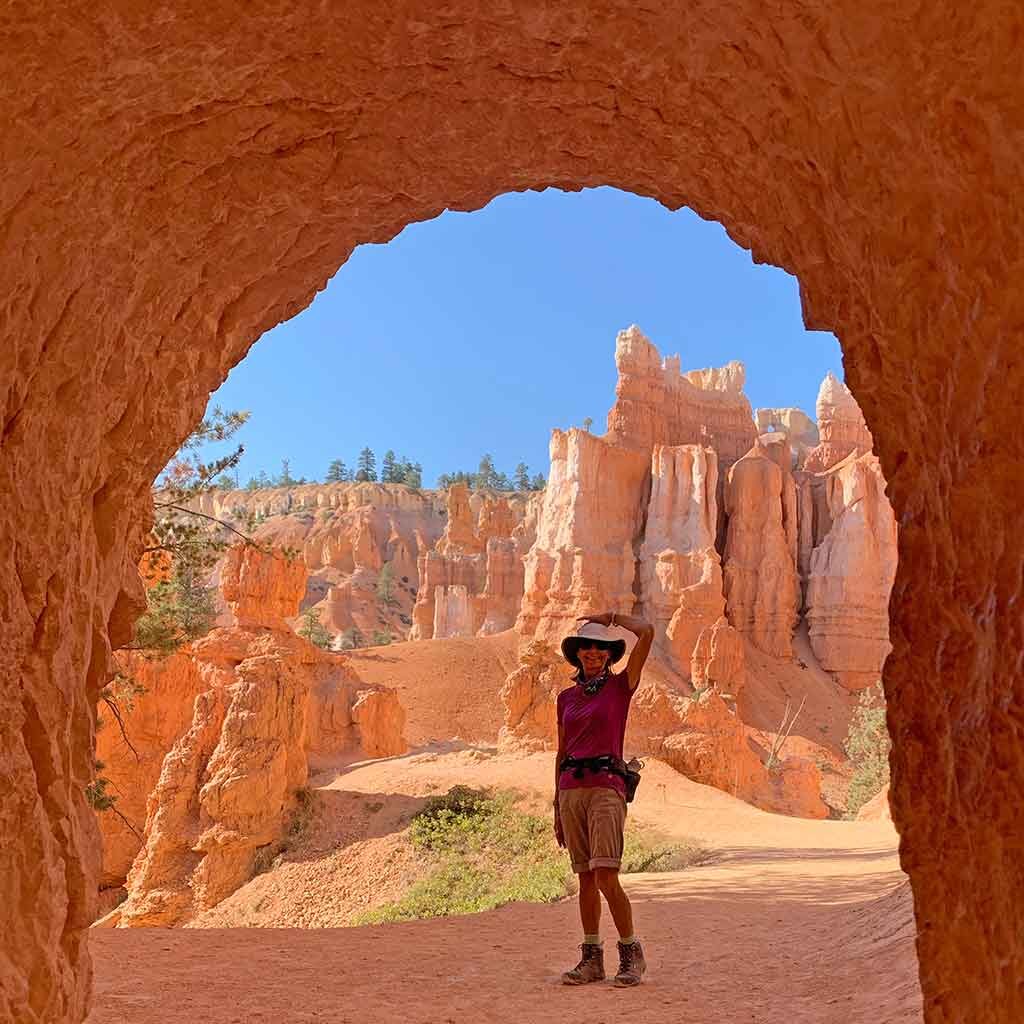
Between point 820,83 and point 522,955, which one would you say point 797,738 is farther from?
point 820,83

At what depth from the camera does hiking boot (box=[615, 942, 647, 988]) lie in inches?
200

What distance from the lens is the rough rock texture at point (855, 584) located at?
124 ft

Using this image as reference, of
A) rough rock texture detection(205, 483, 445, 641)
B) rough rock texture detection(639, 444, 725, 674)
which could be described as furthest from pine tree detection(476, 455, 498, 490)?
rough rock texture detection(639, 444, 725, 674)

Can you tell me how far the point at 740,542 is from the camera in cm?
3944

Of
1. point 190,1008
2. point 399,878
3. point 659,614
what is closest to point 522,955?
point 190,1008

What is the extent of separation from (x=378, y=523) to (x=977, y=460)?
77.3m

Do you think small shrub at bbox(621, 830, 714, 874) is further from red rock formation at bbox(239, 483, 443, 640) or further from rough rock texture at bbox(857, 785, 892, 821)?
red rock formation at bbox(239, 483, 443, 640)

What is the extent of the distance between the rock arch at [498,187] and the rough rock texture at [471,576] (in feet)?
146

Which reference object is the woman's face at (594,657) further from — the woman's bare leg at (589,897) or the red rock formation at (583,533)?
the red rock formation at (583,533)

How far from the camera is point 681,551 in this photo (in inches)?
1512

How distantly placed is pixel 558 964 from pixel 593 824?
1712 mm

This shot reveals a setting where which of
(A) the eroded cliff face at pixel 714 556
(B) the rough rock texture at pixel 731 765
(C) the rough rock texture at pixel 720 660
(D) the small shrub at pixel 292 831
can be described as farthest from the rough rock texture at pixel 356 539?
(D) the small shrub at pixel 292 831

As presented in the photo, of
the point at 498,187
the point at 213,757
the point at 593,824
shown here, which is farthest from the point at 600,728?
the point at 213,757

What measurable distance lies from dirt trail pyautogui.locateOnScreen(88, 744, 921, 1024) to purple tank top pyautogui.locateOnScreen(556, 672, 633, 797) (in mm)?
1152
